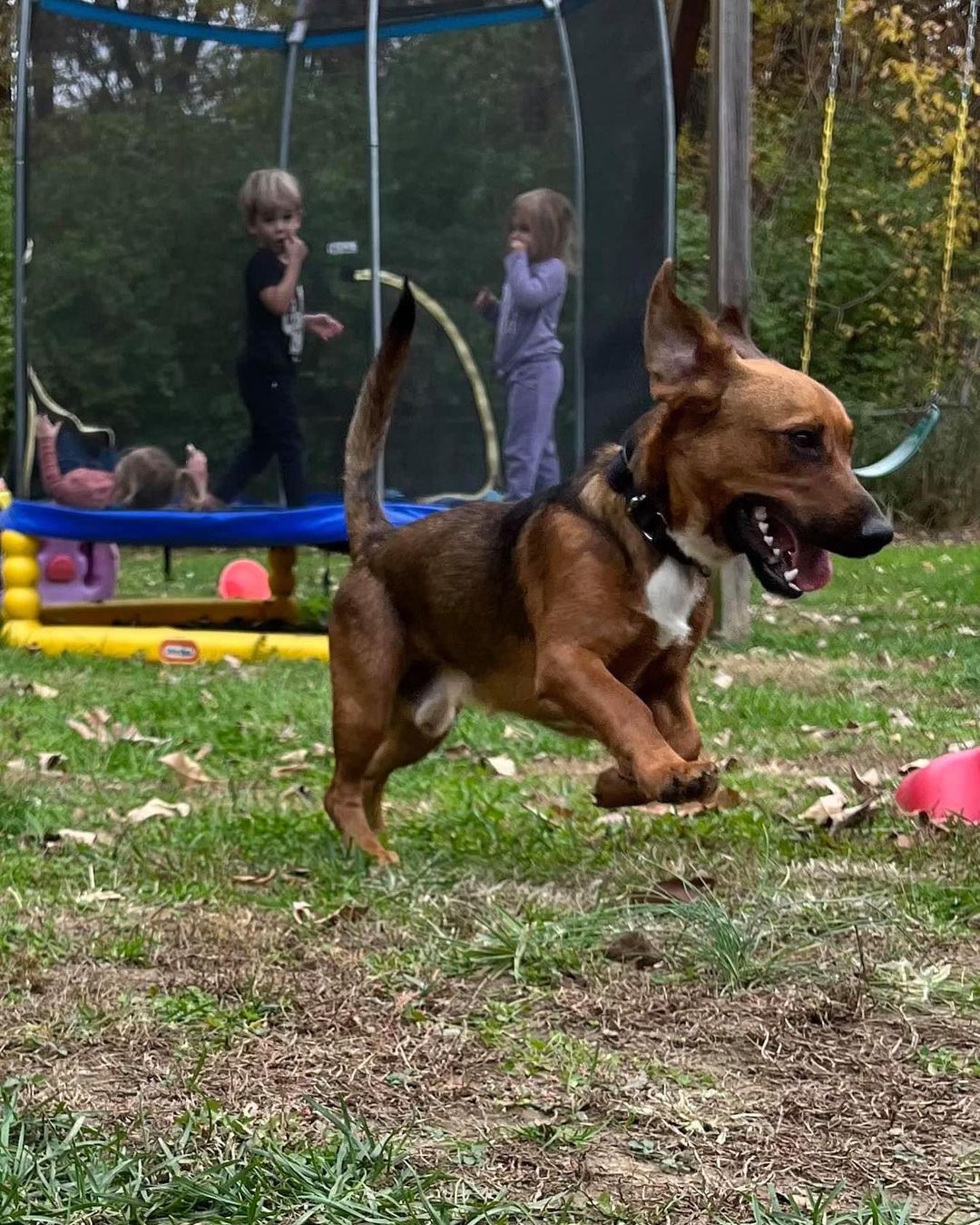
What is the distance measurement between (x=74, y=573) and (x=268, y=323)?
5.99 ft

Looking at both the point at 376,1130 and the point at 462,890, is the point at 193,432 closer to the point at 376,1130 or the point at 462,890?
the point at 462,890

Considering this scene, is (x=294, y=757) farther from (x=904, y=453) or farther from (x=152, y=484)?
(x=152, y=484)

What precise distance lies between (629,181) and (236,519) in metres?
2.94

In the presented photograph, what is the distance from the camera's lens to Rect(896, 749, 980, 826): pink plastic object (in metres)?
3.65

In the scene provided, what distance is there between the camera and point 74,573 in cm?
888

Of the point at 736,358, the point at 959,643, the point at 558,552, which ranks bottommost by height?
the point at 959,643

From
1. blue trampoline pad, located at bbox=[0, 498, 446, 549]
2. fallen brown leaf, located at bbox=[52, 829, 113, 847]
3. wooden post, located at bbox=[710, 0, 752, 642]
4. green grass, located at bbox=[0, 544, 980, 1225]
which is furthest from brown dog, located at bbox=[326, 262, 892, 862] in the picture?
wooden post, located at bbox=[710, 0, 752, 642]

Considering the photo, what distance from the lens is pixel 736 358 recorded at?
128 inches

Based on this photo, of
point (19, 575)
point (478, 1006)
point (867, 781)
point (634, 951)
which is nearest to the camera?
point (478, 1006)

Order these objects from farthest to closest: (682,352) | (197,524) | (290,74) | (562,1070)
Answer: (290,74) < (197,524) < (682,352) < (562,1070)

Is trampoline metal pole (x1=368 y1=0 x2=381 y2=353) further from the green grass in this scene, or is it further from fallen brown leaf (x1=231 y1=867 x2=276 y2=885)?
fallen brown leaf (x1=231 y1=867 x2=276 y2=885)

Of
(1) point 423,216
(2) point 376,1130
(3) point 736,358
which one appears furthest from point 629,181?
(2) point 376,1130

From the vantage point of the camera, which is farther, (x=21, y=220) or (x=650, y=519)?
(x=21, y=220)

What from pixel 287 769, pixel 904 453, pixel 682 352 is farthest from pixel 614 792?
pixel 904 453
